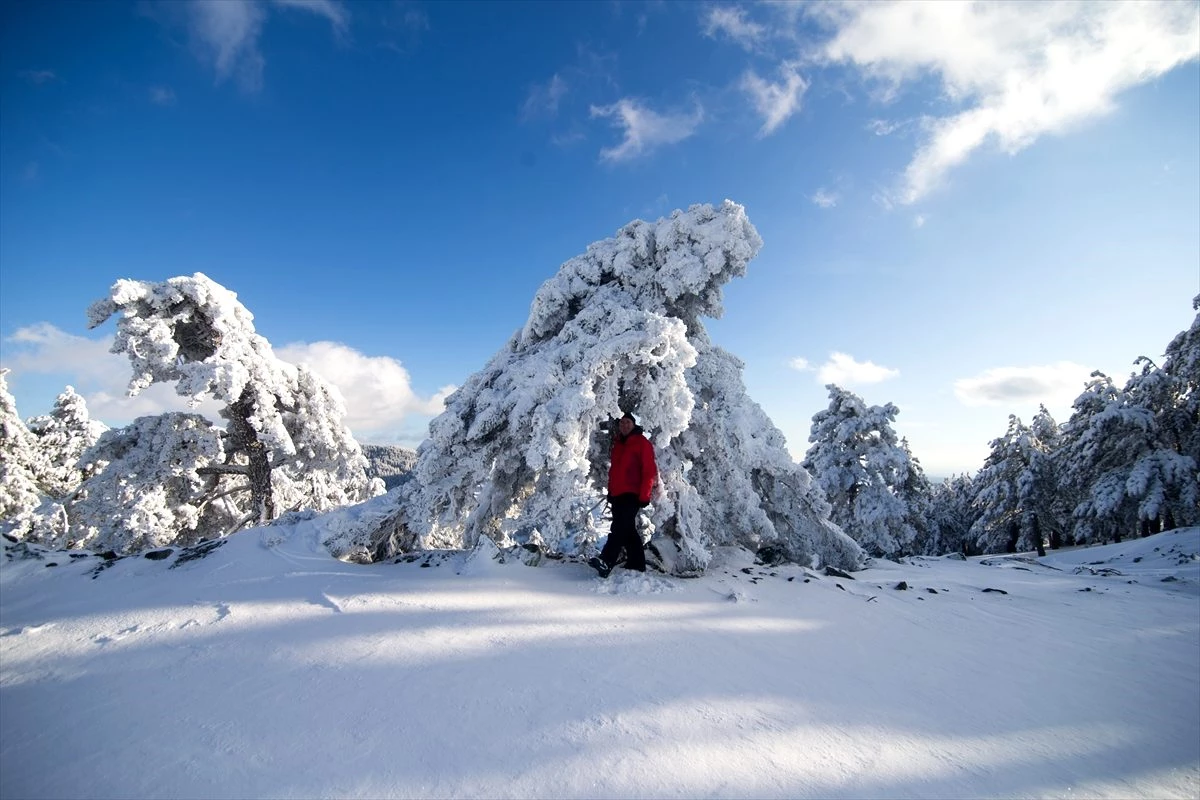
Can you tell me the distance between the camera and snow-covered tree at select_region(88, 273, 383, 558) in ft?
30.5

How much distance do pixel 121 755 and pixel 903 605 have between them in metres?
6.48

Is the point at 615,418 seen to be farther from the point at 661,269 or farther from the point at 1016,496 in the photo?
the point at 1016,496

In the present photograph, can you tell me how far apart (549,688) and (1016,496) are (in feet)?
106

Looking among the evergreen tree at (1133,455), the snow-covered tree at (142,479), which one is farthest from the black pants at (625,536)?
the evergreen tree at (1133,455)

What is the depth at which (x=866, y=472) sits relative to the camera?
70.0 ft

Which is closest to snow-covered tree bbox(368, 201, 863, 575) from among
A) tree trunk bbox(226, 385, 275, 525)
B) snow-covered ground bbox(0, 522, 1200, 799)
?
snow-covered ground bbox(0, 522, 1200, 799)

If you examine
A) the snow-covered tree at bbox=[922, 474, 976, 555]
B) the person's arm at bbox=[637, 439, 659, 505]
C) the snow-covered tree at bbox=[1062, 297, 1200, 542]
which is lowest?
the snow-covered tree at bbox=[922, 474, 976, 555]

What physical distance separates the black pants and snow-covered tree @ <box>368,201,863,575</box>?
0.48 meters

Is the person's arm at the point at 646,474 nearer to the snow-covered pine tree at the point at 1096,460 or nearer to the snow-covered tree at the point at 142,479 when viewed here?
the snow-covered tree at the point at 142,479

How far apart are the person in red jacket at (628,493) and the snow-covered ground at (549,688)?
431mm

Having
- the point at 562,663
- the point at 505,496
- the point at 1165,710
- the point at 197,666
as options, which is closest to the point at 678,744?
the point at 562,663

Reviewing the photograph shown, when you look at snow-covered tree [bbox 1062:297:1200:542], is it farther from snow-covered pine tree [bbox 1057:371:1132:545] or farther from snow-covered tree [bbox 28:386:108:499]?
snow-covered tree [bbox 28:386:108:499]

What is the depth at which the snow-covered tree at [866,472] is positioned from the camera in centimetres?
2048

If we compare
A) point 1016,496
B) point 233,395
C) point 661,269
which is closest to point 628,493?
point 661,269
